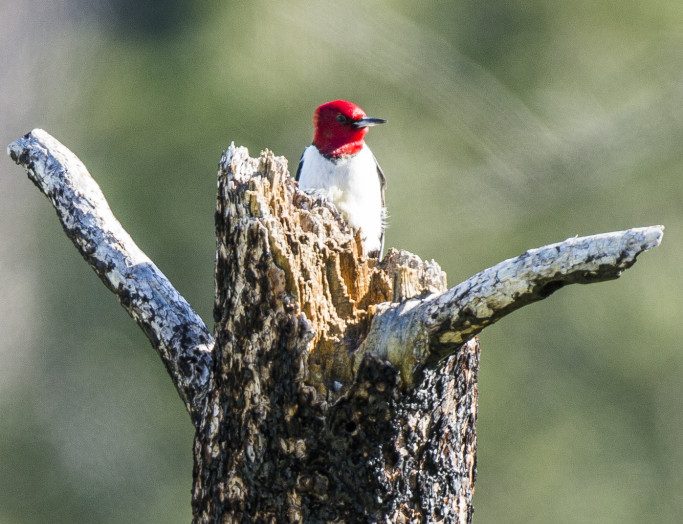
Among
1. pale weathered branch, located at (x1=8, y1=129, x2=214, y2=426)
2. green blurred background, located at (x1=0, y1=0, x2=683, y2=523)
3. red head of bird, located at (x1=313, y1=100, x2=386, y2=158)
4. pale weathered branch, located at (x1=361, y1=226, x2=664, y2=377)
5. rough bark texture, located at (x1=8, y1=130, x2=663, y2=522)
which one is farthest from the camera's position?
green blurred background, located at (x1=0, y1=0, x2=683, y2=523)

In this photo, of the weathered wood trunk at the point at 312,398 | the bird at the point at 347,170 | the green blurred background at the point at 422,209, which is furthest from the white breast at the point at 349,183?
the green blurred background at the point at 422,209

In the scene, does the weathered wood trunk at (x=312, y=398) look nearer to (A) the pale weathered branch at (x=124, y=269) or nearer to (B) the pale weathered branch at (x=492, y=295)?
(B) the pale weathered branch at (x=492, y=295)

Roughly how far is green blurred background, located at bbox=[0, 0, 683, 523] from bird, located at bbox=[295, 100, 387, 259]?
458 centimetres

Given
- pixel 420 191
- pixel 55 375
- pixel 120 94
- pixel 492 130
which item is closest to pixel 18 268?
pixel 55 375

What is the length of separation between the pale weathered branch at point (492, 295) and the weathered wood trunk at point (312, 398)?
0.06 metres

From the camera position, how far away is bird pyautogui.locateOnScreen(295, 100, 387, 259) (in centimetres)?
549

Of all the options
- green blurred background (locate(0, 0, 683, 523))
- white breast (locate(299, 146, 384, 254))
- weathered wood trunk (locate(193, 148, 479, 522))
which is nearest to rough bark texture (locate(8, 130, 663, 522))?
weathered wood trunk (locate(193, 148, 479, 522))

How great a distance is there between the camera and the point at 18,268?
11195mm

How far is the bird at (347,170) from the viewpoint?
5488 mm

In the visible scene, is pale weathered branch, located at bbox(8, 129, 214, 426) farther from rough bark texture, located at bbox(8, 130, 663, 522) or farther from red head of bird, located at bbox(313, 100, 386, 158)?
red head of bird, located at bbox(313, 100, 386, 158)

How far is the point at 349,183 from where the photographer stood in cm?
549

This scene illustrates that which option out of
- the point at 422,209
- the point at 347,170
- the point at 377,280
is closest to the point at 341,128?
the point at 347,170

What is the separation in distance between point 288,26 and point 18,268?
128 inches

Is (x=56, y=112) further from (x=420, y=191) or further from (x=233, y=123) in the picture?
(x=420, y=191)
